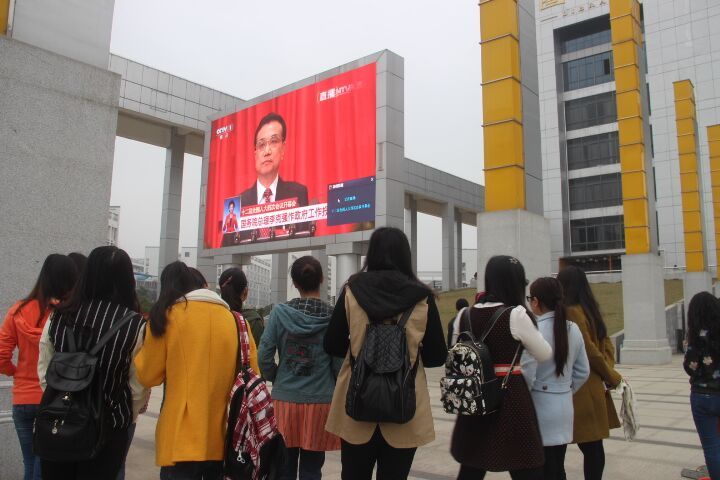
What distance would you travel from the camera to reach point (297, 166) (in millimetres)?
19250

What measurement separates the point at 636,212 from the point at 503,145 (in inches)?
293

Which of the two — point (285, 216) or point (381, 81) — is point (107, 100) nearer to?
point (381, 81)

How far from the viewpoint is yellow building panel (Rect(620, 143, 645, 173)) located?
1602 centimetres

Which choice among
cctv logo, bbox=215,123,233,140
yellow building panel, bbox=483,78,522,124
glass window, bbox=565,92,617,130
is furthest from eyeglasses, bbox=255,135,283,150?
glass window, bbox=565,92,617,130

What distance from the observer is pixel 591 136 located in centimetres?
4616

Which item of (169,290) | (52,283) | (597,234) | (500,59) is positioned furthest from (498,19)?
(597,234)

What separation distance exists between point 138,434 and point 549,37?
48509mm

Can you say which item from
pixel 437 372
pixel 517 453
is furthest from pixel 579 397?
pixel 437 372

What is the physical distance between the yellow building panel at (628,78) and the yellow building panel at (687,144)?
7.49 metres

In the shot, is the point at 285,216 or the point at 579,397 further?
the point at 285,216

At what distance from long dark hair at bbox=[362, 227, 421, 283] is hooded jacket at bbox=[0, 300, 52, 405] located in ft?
7.00

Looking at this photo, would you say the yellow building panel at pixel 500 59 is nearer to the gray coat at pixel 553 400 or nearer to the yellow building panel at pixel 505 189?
the yellow building panel at pixel 505 189

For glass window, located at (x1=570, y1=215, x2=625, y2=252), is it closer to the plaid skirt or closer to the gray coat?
the gray coat

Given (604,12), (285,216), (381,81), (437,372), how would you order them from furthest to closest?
(604,12) → (285,216) → (381,81) → (437,372)
